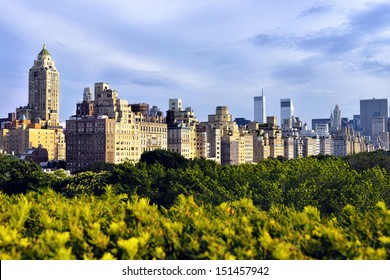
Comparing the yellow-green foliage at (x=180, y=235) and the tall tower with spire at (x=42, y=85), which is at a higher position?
the tall tower with spire at (x=42, y=85)

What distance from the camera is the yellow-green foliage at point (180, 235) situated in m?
9.20

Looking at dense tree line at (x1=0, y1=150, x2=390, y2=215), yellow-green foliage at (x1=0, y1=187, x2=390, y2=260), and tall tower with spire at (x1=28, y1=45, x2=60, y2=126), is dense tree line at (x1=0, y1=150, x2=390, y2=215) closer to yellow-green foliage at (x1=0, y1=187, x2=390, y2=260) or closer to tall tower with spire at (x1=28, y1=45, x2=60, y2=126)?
yellow-green foliage at (x1=0, y1=187, x2=390, y2=260)

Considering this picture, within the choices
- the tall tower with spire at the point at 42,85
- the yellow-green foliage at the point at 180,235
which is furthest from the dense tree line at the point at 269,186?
the tall tower with spire at the point at 42,85

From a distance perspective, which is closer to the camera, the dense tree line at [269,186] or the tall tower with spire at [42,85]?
the dense tree line at [269,186]

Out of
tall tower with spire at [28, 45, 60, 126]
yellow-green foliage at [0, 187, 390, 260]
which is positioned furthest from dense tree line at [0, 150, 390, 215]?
tall tower with spire at [28, 45, 60, 126]

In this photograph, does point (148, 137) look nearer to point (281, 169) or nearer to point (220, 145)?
point (220, 145)

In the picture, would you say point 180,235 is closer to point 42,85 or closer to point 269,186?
point 269,186

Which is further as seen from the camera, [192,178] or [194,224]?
[192,178]

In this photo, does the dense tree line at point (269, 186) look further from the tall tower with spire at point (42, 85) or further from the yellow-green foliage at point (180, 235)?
the tall tower with spire at point (42, 85)

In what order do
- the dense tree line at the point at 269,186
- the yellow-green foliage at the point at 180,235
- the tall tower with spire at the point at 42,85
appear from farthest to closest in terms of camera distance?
the tall tower with spire at the point at 42,85 < the dense tree line at the point at 269,186 < the yellow-green foliage at the point at 180,235

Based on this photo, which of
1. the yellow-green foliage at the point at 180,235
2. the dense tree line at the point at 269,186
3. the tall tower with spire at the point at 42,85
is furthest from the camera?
the tall tower with spire at the point at 42,85

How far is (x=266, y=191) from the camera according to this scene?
3075cm

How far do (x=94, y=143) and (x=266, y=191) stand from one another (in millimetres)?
90367
